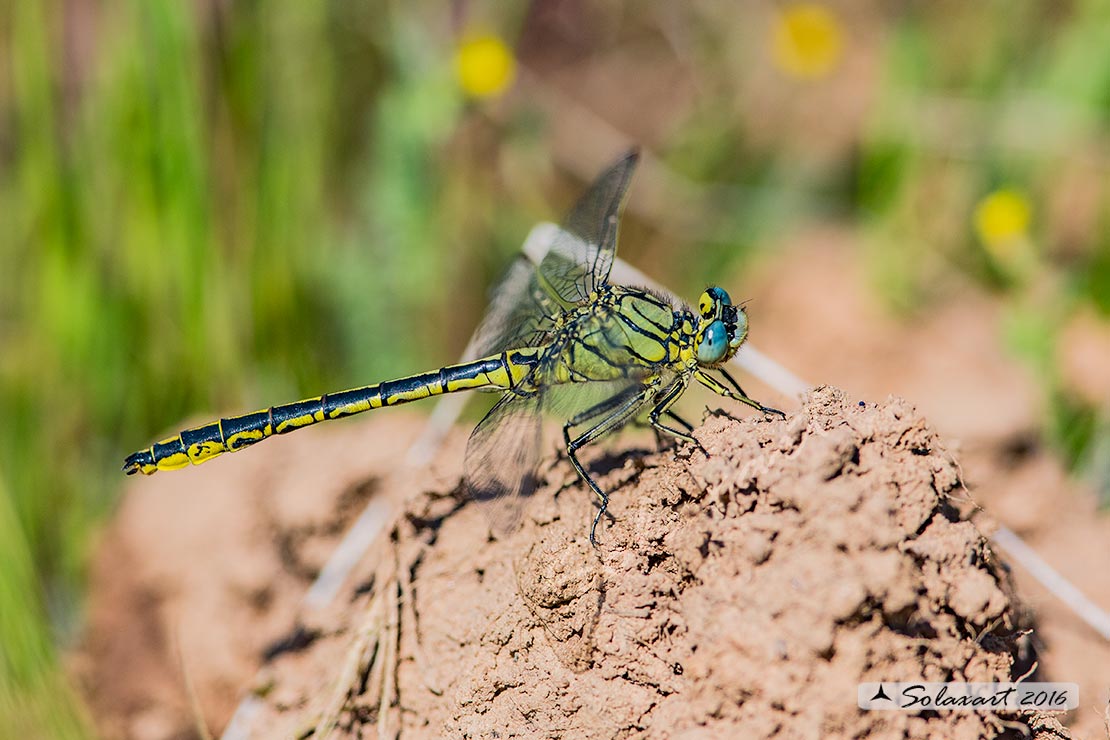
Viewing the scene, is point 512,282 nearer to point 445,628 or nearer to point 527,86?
point 445,628

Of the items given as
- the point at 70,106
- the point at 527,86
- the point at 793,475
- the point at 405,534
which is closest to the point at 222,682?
the point at 405,534

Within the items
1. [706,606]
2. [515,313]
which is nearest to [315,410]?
[515,313]

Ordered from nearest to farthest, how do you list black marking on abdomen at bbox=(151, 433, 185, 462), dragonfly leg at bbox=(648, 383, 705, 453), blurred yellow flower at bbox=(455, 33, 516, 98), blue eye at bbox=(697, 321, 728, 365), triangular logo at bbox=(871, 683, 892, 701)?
1. triangular logo at bbox=(871, 683, 892, 701)
2. dragonfly leg at bbox=(648, 383, 705, 453)
3. blue eye at bbox=(697, 321, 728, 365)
4. black marking on abdomen at bbox=(151, 433, 185, 462)
5. blurred yellow flower at bbox=(455, 33, 516, 98)

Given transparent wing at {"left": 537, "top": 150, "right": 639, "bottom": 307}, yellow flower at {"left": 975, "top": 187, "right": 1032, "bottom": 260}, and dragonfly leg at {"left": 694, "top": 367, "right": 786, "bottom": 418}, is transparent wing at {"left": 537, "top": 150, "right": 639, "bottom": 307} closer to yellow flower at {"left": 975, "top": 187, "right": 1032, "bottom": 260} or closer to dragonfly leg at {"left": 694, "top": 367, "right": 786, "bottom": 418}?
dragonfly leg at {"left": 694, "top": 367, "right": 786, "bottom": 418}

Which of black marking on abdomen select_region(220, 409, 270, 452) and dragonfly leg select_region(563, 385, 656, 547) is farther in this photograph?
black marking on abdomen select_region(220, 409, 270, 452)

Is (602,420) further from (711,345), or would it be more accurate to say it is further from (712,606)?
(712,606)

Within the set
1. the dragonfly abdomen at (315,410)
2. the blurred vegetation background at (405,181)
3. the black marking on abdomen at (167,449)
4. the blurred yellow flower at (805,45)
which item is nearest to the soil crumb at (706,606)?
the dragonfly abdomen at (315,410)

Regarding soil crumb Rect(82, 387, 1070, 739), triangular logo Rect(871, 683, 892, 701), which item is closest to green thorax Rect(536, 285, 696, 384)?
soil crumb Rect(82, 387, 1070, 739)

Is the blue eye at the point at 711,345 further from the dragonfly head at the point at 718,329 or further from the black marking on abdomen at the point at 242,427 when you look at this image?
the black marking on abdomen at the point at 242,427
